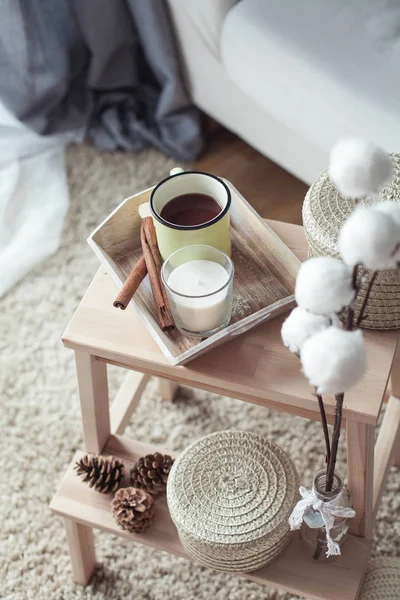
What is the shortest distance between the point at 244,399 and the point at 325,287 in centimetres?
40

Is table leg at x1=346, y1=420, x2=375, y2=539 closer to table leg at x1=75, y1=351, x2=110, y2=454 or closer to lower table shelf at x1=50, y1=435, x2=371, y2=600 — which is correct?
lower table shelf at x1=50, y1=435, x2=371, y2=600

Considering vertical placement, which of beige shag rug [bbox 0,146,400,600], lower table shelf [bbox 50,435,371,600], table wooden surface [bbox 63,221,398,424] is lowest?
beige shag rug [bbox 0,146,400,600]

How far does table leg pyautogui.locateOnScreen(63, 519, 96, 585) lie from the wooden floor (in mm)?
907

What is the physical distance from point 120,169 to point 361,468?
1230mm

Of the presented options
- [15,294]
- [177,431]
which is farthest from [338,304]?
[15,294]

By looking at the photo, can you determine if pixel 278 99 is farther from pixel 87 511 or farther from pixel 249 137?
pixel 87 511

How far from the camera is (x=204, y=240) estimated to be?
102 cm

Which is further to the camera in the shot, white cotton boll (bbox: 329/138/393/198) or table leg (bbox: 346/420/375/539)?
table leg (bbox: 346/420/375/539)

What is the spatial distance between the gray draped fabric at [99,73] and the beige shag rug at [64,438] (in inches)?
10.6

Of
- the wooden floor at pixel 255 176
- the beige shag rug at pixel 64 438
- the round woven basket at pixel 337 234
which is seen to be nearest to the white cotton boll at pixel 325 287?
the round woven basket at pixel 337 234

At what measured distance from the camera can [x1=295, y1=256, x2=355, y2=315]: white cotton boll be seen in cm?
66

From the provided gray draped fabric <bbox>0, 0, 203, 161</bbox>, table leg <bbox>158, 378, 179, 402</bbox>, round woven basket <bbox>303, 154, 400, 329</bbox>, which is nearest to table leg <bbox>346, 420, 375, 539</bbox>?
round woven basket <bbox>303, 154, 400, 329</bbox>

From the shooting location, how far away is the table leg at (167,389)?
153cm

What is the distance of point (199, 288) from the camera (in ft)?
3.22
